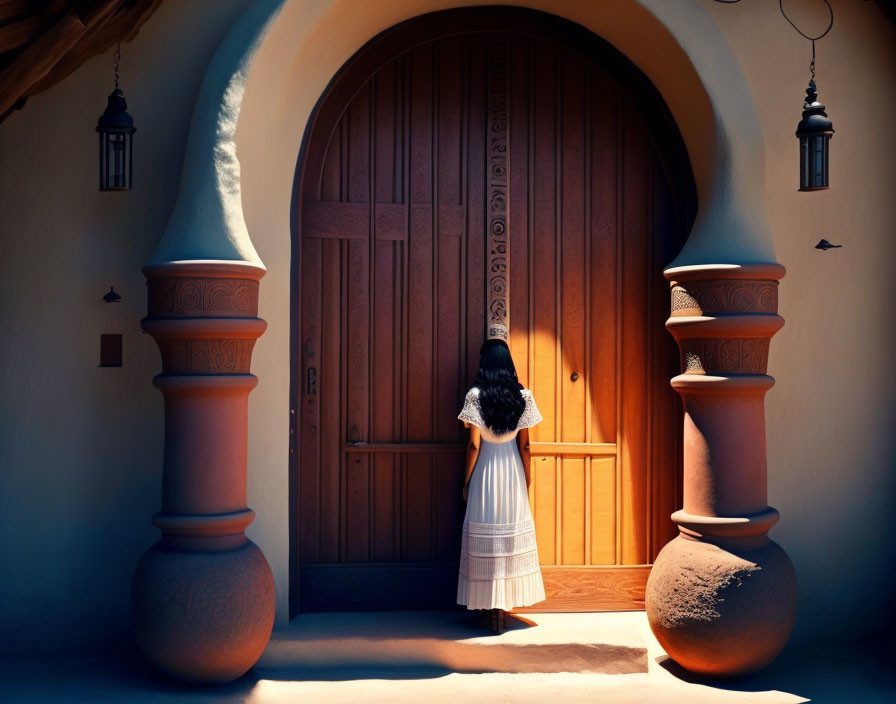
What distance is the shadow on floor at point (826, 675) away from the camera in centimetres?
405

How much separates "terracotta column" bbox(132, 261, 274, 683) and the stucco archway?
0.04ft

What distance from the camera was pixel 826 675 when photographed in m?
4.28

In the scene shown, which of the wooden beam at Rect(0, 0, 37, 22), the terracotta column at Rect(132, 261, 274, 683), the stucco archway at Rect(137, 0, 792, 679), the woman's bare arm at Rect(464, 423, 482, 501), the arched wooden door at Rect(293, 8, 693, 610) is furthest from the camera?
the arched wooden door at Rect(293, 8, 693, 610)

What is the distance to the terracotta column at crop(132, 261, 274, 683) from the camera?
3836 mm

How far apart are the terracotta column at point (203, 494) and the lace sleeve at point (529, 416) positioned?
1299 millimetres

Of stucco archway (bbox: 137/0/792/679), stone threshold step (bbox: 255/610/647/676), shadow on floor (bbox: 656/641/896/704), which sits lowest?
shadow on floor (bbox: 656/641/896/704)

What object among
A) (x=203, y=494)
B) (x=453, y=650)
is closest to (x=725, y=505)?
(x=453, y=650)

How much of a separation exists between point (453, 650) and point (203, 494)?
1376mm

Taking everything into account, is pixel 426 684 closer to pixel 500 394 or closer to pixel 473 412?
pixel 473 412

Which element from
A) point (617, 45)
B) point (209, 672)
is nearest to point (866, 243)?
point (617, 45)

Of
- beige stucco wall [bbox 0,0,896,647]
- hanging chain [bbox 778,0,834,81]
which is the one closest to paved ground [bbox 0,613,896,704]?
beige stucco wall [bbox 0,0,896,647]

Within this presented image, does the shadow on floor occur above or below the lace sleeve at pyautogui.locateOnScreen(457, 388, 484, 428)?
below

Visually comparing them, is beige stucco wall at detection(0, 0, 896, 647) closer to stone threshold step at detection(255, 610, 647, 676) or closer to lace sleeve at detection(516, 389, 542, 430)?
stone threshold step at detection(255, 610, 647, 676)

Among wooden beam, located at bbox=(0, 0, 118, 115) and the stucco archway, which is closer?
wooden beam, located at bbox=(0, 0, 118, 115)
